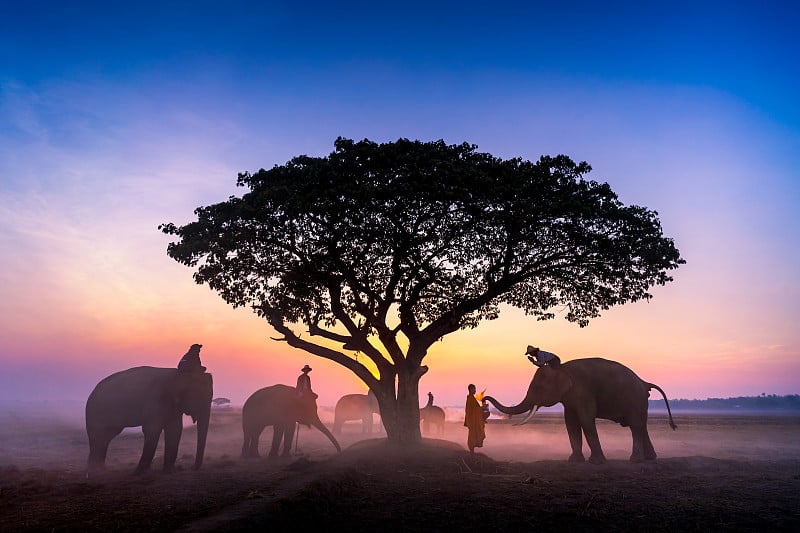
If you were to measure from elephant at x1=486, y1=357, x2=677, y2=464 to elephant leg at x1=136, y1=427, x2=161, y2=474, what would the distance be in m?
10.2

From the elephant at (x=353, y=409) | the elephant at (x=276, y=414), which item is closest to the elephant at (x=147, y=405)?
the elephant at (x=276, y=414)

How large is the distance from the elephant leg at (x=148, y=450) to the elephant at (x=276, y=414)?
21.2ft

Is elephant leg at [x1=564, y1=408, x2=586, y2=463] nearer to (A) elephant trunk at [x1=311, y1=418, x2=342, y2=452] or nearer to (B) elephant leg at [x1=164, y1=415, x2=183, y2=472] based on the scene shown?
(A) elephant trunk at [x1=311, y1=418, x2=342, y2=452]

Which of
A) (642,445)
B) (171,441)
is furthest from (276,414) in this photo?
(642,445)

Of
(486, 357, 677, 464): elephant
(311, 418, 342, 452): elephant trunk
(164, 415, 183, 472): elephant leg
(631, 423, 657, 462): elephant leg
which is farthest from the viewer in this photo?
(311, 418, 342, 452): elephant trunk

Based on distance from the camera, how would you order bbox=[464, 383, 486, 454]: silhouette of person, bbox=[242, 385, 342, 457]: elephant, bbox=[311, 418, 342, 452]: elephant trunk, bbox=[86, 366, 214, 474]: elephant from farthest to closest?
bbox=[242, 385, 342, 457]: elephant
bbox=[311, 418, 342, 452]: elephant trunk
bbox=[464, 383, 486, 454]: silhouette of person
bbox=[86, 366, 214, 474]: elephant

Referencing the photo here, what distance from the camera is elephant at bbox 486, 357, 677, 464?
681 inches

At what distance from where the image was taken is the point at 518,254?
19641 millimetres

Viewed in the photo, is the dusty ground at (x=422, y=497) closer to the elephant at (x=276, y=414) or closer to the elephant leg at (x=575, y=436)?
the elephant leg at (x=575, y=436)

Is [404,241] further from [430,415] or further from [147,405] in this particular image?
[430,415]

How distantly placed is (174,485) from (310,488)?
4.05 metres

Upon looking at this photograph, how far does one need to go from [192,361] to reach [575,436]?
12.8 metres

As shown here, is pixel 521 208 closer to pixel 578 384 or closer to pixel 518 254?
pixel 518 254

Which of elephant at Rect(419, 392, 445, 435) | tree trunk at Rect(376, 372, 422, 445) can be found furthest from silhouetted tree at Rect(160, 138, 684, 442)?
elephant at Rect(419, 392, 445, 435)
